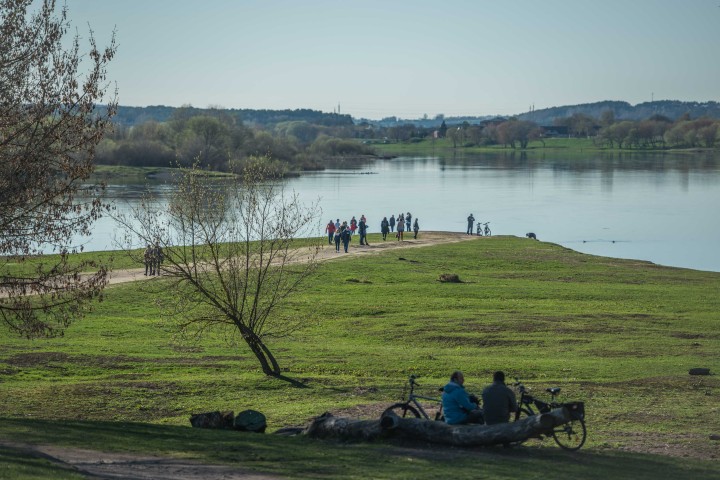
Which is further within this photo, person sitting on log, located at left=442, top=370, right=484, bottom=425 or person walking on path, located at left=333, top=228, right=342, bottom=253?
person walking on path, located at left=333, top=228, right=342, bottom=253

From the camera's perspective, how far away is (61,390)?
24234 millimetres

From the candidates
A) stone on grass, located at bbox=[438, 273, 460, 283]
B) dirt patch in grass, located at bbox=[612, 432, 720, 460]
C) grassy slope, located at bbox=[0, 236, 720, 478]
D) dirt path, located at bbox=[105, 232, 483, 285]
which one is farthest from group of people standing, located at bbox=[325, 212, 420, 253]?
dirt patch in grass, located at bbox=[612, 432, 720, 460]

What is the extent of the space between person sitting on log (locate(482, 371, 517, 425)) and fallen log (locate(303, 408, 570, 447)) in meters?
0.18

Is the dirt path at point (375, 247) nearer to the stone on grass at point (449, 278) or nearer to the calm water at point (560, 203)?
the stone on grass at point (449, 278)

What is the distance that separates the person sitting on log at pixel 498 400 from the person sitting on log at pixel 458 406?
0.45 m

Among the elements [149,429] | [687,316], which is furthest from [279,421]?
[687,316]

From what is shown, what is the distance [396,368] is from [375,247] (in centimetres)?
3370

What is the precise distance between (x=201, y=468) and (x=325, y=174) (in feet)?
465

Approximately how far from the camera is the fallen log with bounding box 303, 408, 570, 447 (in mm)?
15594

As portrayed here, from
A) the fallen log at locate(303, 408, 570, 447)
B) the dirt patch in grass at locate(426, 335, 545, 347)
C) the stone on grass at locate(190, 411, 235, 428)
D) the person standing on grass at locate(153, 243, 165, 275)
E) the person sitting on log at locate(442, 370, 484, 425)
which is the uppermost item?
the person standing on grass at locate(153, 243, 165, 275)

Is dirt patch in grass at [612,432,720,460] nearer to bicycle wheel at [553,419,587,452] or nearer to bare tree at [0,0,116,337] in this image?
bicycle wheel at [553,419,587,452]

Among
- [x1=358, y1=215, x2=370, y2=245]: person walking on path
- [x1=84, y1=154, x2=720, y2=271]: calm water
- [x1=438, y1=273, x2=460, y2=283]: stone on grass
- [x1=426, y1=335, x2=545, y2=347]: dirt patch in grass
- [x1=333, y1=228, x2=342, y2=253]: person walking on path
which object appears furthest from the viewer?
[x1=84, y1=154, x2=720, y2=271]: calm water

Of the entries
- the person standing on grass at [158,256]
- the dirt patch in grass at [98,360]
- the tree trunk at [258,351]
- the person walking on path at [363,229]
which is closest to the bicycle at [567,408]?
the tree trunk at [258,351]

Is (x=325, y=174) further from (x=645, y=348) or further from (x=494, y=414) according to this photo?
(x=494, y=414)
